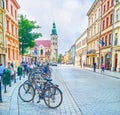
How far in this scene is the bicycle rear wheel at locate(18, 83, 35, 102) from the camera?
6309mm

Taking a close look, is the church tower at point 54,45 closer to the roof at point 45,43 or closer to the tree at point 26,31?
the roof at point 45,43

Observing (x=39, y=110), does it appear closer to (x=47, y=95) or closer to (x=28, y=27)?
(x=47, y=95)

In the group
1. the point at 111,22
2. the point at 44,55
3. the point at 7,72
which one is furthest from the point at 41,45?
the point at 7,72

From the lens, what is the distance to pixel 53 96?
5746 mm

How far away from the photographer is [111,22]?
87.5 feet

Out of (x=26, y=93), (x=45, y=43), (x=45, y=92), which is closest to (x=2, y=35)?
(x=26, y=93)

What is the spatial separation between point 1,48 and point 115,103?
16580 millimetres

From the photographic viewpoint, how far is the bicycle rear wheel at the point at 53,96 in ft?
18.5

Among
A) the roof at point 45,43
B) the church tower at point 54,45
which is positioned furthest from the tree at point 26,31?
the roof at point 45,43

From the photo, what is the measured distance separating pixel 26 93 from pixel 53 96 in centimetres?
145

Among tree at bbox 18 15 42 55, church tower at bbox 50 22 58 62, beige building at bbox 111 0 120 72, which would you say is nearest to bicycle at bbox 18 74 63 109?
beige building at bbox 111 0 120 72

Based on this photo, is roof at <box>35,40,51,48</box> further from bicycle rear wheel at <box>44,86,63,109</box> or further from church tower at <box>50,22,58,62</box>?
bicycle rear wheel at <box>44,86,63,109</box>

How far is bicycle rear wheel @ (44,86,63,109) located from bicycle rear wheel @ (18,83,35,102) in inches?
29.8

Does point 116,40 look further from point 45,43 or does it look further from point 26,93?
point 45,43
